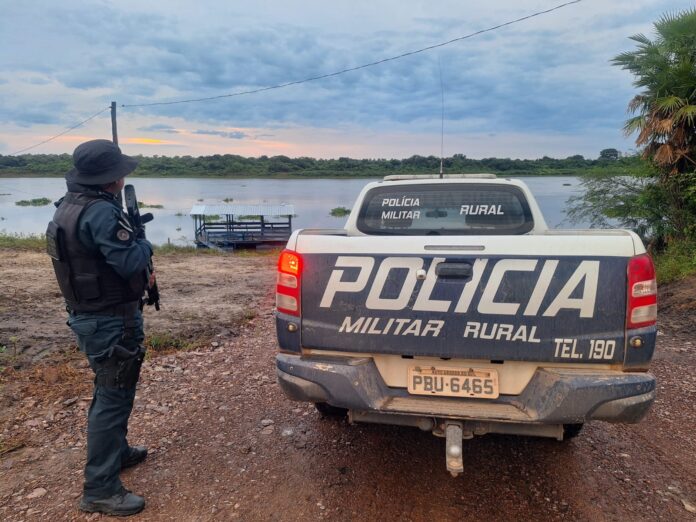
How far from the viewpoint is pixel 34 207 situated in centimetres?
6153

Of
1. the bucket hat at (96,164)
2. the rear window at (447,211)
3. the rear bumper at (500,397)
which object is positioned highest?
the bucket hat at (96,164)

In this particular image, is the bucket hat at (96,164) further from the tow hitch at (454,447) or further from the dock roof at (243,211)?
the dock roof at (243,211)

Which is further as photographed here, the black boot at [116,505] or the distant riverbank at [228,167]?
the distant riverbank at [228,167]

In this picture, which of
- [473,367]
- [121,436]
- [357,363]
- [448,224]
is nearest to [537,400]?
[473,367]

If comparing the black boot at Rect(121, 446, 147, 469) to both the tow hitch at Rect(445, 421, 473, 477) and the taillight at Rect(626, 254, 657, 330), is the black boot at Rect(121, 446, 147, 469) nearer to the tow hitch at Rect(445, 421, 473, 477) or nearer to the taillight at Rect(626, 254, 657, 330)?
the tow hitch at Rect(445, 421, 473, 477)

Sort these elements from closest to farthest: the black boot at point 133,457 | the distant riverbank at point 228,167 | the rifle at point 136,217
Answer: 1. the rifle at point 136,217
2. the black boot at point 133,457
3. the distant riverbank at point 228,167

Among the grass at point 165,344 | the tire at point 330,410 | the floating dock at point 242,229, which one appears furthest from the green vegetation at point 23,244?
the floating dock at point 242,229

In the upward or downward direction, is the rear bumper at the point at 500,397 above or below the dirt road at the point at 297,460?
above

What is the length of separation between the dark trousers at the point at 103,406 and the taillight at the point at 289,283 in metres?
0.90

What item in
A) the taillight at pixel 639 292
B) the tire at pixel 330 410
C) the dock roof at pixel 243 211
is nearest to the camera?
the taillight at pixel 639 292

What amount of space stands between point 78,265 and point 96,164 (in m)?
0.57

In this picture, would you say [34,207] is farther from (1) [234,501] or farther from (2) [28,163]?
(1) [234,501]

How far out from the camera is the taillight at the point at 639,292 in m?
2.31

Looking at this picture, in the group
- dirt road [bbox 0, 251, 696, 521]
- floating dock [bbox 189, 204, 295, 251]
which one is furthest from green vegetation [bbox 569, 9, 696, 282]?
floating dock [bbox 189, 204, 295, 251]
